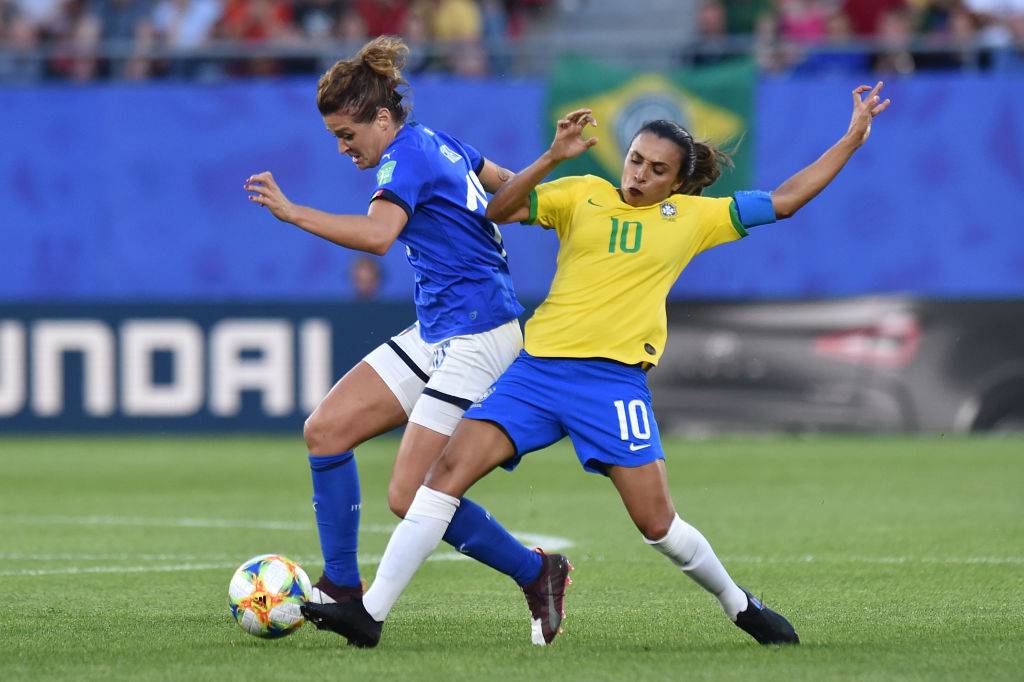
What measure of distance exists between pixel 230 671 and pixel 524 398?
130 cm

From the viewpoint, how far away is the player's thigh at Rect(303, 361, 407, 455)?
631cm

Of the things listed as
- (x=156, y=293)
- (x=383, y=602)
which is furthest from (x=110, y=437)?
(x=383, y=602)

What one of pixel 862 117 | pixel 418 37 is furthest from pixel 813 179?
pixel 418 37

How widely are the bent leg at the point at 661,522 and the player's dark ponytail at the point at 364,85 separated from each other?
5.00 ft

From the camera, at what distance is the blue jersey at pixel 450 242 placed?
19.9ft

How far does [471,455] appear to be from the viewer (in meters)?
5.70

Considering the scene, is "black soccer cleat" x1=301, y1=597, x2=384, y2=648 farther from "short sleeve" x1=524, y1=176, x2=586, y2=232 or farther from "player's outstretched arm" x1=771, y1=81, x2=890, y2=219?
"player's outstretched arm" x1=771, y1=81, x2=890, y2=219

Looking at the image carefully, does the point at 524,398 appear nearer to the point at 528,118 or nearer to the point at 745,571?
the point at 745,571

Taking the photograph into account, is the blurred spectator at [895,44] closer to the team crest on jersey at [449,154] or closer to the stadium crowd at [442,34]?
the stadium crowd at [442,34]

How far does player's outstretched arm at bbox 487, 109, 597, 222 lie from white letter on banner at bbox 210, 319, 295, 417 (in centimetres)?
991

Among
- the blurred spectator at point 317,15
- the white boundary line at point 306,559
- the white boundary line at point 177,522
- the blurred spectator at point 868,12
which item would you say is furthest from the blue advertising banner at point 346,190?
the white boundary line at point 306,559

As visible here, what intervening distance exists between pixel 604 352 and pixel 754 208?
71cm

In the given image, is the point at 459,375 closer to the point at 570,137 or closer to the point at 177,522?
the point at 570,137

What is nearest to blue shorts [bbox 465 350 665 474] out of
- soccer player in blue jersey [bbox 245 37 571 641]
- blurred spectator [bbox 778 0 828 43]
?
soccer player in blue jersey [bbox 245 37 571 641]
